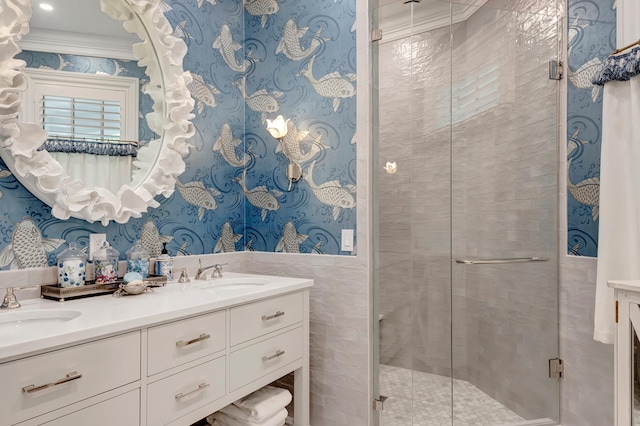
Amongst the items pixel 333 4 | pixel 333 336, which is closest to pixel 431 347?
pixel 333 336

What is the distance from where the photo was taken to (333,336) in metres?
2.32

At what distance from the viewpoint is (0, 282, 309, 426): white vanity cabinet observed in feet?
3.65

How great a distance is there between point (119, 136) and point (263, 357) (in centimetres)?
122

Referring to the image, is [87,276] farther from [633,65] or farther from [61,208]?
[633,65]

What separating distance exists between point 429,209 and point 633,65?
3.51 feet

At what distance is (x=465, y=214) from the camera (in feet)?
7.32

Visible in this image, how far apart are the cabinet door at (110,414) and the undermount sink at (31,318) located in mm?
344

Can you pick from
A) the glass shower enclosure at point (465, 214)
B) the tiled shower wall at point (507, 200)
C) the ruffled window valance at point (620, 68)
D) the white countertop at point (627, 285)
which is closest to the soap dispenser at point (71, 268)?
the glass shower enclosure at point (465, 214)

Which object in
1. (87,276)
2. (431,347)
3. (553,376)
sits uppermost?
(87,276)

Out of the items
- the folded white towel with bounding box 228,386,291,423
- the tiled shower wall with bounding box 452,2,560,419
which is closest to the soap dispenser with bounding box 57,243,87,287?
the folded white towel with bounding box 228,386,291,423

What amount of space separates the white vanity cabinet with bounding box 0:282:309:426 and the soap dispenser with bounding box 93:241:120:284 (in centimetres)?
55

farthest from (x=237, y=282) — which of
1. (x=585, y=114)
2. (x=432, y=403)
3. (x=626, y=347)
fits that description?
(x=585, y=114)

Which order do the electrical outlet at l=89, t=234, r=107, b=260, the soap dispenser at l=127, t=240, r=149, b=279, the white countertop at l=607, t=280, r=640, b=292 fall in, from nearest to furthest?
1. the white countertop at l=607, t=280, r=640, b=292
2. the electrical outlet at l=89, t=234, r=107, b=260
3. the soap dispenser at l=127, t=240, r=149, b=279

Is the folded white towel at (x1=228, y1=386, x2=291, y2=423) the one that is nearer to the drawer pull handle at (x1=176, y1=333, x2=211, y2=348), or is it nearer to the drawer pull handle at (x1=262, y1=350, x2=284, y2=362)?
the drawer pull handle at (x1=262, y1=350, x2=284, y2=362)
